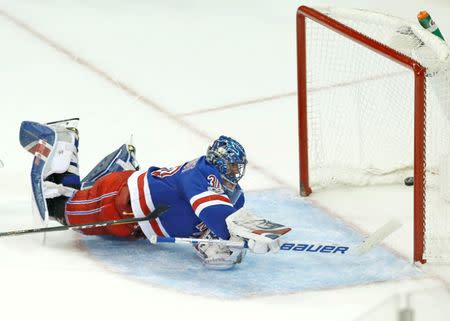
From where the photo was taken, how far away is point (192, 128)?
471cm

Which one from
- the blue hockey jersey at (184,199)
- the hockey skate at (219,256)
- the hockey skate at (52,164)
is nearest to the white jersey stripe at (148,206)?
the blue hockey jersey at (184,199)

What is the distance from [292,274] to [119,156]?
77 cm

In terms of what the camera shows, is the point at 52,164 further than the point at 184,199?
Yes

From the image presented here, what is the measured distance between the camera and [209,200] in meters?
3.25

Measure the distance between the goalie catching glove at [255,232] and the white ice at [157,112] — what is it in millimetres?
145

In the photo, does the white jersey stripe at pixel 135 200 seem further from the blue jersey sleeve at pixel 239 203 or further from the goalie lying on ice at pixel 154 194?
the blue jersey sleeve at pixel 239 203

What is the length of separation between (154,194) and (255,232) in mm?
371

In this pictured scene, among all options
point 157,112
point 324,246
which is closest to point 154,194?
point 324,246

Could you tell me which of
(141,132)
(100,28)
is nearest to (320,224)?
(141,132)

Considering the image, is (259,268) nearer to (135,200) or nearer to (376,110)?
(135,200)

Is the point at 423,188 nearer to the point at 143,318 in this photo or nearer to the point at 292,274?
the point at 292,274

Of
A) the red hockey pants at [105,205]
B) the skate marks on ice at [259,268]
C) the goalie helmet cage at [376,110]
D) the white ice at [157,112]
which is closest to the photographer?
the white ice at [157,112]

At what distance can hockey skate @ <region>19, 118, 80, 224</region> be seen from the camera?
11.7ft

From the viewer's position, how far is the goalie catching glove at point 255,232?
10.5 ft
